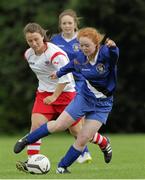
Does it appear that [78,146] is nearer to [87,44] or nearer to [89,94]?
[89,94]

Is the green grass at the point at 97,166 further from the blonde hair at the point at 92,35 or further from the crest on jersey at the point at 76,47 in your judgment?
the crest on jersey at the point at 76,47

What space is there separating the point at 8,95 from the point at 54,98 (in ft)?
50.5

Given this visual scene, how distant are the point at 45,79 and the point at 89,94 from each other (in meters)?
1.18

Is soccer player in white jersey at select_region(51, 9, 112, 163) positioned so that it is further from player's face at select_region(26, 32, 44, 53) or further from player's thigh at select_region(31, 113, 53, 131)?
player's face at select_region(26, 32, 44, 53)

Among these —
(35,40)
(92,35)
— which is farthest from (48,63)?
(92,35)

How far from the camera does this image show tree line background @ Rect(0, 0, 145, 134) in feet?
80.1

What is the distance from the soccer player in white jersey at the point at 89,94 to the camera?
8914 mm

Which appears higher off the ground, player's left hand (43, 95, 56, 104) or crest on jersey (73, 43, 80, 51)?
crest on jersey (73, 43, 80, 51)

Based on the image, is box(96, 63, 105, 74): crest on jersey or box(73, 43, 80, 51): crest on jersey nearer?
box(96, 63, 105, 74): crest on jersey

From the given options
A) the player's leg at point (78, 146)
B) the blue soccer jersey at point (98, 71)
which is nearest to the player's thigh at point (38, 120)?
the blue soccer jersey at point (98, 71)

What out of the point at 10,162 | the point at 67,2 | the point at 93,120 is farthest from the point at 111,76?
the point at 67,2

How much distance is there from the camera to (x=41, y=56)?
33.0 feet

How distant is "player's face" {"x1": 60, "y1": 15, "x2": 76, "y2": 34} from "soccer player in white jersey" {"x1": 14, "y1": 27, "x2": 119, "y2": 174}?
6.90ft

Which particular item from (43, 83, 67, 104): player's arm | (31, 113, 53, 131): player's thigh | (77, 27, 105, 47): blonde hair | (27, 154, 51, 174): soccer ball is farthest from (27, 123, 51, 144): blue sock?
(77, 27, 105, 47): blonde hair
